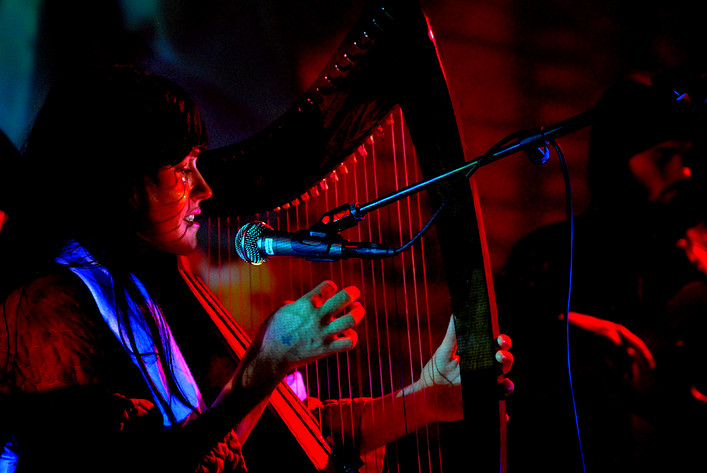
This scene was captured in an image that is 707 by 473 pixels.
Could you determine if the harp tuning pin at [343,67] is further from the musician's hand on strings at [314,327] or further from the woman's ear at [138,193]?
the woman's ear at [138,193]

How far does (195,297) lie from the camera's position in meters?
1.30

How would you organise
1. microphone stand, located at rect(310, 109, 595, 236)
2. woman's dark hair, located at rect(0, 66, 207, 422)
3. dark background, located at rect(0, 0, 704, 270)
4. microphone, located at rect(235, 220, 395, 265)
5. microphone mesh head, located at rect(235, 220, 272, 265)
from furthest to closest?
dark background, located at rect(0, 0, 704, 270), woman's dark hair, located at rect(0, 66, 207, 422), microphone mesh head, located at rect(235, 220, 272, 265), microphone, located at rect(235, 220, 395, 265), microphone stand, located at rect(310, 109, 595, 236)

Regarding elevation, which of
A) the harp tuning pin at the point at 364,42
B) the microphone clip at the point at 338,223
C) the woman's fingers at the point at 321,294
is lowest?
the woman's fingers at the point at 321,294

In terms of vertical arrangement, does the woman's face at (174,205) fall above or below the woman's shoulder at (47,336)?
above

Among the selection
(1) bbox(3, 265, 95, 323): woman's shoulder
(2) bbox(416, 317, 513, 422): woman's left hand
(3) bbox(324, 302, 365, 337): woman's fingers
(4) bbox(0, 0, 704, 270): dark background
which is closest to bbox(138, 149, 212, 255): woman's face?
(1) bbox(3, 265, 95, 323): woman's shoulder

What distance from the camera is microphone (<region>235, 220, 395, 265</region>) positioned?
79cm

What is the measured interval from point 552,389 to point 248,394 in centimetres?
141

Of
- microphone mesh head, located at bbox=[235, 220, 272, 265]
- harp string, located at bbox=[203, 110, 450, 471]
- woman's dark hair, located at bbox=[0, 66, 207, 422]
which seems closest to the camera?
microphone mesh head, located at bbox=[235, 220, 272, 265]

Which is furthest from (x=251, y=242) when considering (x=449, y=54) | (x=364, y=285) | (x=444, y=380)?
(x=449, y=54)

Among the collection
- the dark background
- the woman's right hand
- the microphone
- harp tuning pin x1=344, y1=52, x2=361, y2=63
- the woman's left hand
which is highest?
the dark background

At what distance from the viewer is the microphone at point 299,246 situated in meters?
0.79

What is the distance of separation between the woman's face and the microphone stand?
45 cm

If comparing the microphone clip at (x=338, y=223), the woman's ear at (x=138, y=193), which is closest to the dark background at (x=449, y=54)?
the woman's ear at (x=138, y=193)

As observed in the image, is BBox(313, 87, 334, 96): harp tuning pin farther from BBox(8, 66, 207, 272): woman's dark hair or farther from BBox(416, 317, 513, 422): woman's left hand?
BBox(416, 317, 513, 422): woman's left hand
